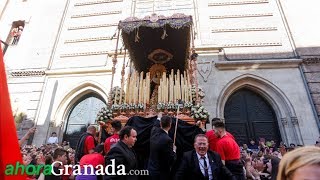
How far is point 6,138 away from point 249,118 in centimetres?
1069

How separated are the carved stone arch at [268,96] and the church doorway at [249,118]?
238mm

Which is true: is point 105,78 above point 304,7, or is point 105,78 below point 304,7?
below

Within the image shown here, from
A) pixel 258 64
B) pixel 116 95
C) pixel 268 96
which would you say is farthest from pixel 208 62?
pixel 116 95

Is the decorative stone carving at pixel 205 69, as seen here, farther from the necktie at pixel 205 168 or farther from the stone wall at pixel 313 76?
the necktie at pixel 205 168

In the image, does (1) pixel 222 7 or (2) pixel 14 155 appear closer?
(2) pixel 14 155

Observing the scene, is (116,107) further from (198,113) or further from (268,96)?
(268,96)

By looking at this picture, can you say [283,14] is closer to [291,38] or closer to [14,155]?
[291,38]

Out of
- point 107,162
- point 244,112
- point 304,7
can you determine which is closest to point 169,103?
point 107,162

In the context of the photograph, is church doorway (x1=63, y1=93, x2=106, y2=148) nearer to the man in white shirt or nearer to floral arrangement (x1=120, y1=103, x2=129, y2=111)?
the man in white shirt

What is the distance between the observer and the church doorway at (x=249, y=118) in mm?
10625

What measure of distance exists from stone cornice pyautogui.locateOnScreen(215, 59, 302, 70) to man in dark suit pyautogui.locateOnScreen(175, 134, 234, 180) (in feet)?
26.4

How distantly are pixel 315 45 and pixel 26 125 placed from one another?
1491 centimetres

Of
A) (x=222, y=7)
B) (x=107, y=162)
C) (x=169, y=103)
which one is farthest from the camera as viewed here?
(x=222, y=7)

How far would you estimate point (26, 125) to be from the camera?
1167 centimetres
